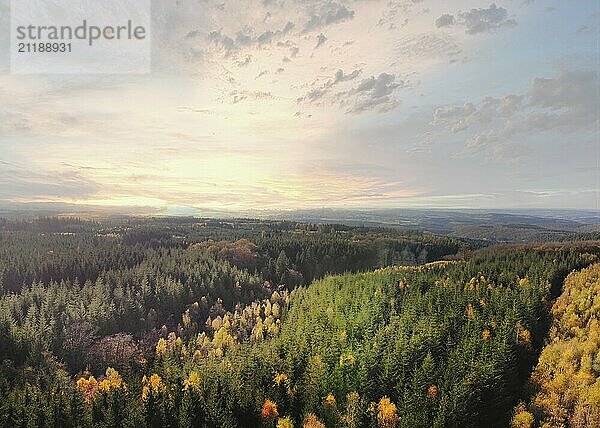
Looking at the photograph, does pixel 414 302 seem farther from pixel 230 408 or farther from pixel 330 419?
pixel 230 408

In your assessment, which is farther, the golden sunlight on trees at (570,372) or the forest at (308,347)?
the golden sunlight on trees at (570,372)

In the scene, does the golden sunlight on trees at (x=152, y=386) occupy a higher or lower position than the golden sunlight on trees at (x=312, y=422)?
higher

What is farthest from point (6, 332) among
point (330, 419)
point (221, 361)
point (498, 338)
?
point (498, 338)

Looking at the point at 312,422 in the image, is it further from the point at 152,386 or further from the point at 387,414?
the point at 152,386

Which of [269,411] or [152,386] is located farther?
[152,386]

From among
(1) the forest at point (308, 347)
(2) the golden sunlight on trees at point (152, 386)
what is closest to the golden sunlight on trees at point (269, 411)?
(1) the forest at point (308, 347)

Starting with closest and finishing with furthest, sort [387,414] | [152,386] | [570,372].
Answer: [387,414] < [570,372] < [152,386]

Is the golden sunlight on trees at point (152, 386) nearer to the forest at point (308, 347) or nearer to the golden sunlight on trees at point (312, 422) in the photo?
the forest at point (308, 347)

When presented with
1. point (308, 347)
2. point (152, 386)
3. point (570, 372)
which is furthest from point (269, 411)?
point (570, 372)
